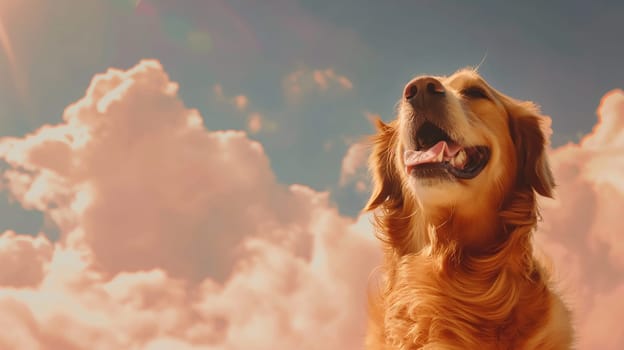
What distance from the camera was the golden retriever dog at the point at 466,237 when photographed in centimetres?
504

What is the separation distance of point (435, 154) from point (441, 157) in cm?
6

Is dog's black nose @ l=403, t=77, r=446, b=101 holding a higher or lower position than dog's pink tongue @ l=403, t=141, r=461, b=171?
higher

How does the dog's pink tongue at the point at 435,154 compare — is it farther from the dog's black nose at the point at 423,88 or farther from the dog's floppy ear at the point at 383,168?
the dog's floppy ear at the point at 383,168

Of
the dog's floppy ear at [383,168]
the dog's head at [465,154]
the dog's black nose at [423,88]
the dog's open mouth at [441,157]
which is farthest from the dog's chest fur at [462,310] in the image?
the dog's black nose at [423,88]

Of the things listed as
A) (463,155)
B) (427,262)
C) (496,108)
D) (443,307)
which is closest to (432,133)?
(463,155)

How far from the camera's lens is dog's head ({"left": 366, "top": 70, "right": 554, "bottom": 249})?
5.25m

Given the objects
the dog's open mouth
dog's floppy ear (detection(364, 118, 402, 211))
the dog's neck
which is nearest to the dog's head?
the dog's open mouth

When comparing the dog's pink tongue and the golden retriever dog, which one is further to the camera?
the dog's pink tongue

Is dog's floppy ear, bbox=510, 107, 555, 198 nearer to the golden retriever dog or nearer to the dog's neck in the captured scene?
the golden retriever dog

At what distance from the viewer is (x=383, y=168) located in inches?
253

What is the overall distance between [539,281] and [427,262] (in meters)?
0.95

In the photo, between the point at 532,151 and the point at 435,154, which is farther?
the point at 532,151

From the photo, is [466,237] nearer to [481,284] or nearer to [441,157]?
[481,284]

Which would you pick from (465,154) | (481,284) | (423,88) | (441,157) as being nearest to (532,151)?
(465,154)
